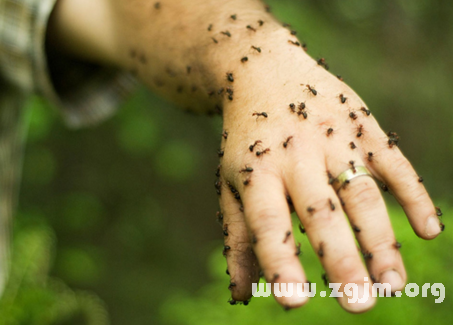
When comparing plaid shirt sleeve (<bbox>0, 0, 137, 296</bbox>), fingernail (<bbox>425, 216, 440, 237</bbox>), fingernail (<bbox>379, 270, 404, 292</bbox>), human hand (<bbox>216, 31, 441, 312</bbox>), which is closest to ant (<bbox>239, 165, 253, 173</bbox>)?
human hand (<bbox>216, 31, 441, 312</bbox>)

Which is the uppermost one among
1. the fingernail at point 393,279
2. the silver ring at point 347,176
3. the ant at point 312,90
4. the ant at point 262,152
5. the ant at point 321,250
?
the ant at point 312,90

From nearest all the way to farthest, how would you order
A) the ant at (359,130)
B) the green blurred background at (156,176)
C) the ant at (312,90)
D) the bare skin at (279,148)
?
the bare skin at (279,148) < the ant at (359,130) < the ant at (312,90) < the green blurred background at (156,176)

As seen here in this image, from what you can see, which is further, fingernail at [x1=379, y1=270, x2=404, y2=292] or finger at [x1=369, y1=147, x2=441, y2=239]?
finger at [x1=369, y1=147, x2=441, y2=239]

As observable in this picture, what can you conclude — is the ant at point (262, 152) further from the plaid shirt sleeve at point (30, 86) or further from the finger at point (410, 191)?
the plaid shirt sleeve at point (30, 86)

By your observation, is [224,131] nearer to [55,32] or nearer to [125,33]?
[125,33]

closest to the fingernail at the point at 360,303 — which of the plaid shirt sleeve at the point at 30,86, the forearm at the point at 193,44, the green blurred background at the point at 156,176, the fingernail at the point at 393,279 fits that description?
the fingernail at the point at 393,279

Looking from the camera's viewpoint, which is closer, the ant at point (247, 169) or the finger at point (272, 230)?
the finger at point (272, 230)

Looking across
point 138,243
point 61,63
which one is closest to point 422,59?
point 138,243

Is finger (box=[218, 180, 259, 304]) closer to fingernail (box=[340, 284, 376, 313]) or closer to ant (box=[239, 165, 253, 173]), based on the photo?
ant (box=[239, 165, 253, 173])
